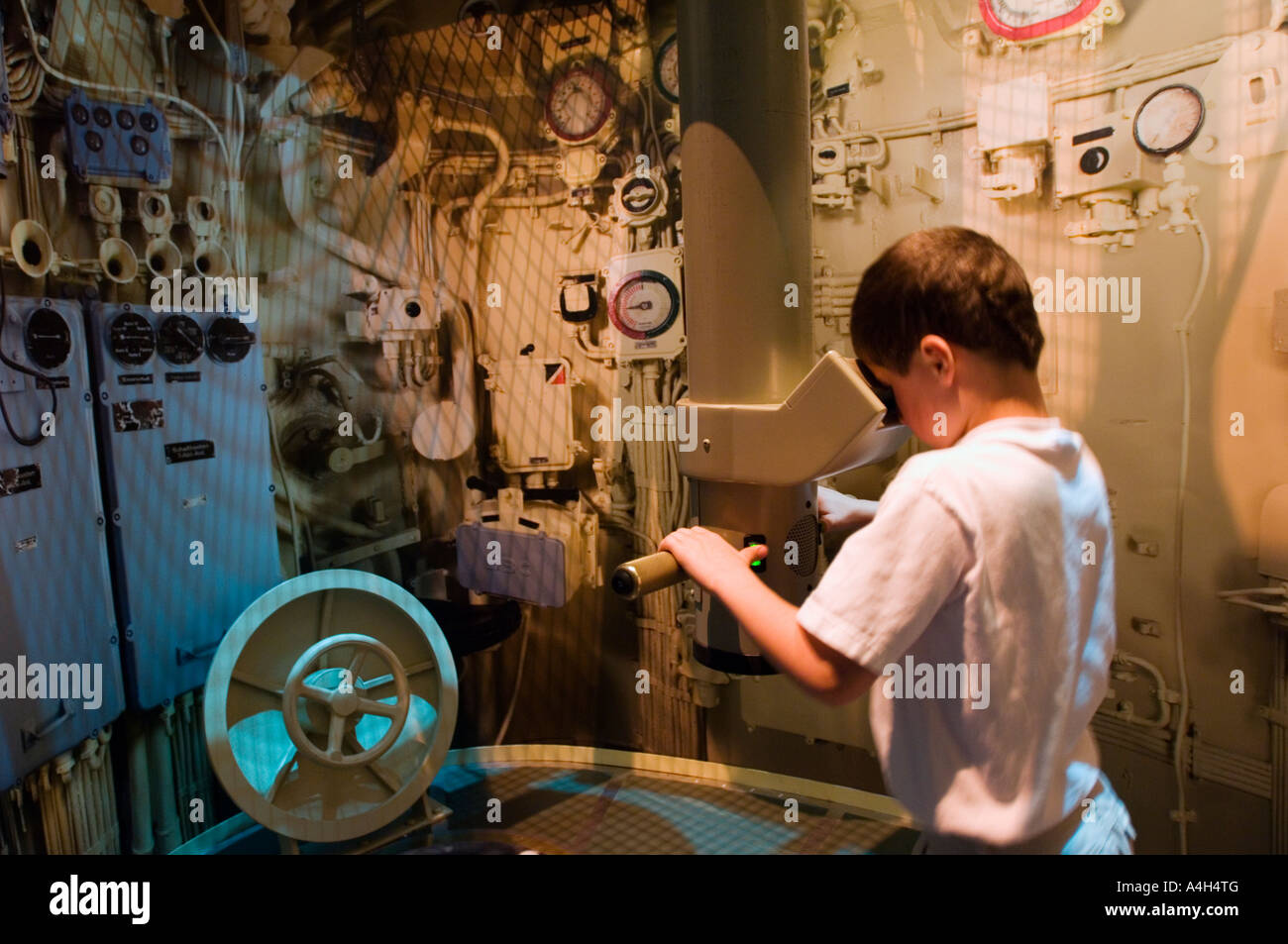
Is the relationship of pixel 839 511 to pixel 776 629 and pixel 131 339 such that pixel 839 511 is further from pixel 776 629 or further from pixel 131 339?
pixel 131 339

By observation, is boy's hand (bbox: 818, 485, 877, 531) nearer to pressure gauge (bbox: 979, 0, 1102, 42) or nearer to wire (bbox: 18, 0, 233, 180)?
pressure gauge (bbox: 979, 0, 1102, 42)

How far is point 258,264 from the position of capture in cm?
260

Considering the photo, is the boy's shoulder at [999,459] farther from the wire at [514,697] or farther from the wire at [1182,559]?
the wire at [514,697]

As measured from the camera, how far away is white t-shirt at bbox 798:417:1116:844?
1075mm

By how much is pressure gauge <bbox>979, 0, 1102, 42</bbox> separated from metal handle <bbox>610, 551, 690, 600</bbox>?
1919 mm

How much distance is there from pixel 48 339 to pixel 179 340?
35 centimetres

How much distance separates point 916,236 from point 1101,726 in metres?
1.87

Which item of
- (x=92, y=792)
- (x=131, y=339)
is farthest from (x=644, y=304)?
(x=92, y=792)

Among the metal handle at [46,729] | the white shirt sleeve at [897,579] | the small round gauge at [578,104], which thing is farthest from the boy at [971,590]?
the small round gauge at [578,104]

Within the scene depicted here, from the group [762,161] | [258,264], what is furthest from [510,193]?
[762,161]

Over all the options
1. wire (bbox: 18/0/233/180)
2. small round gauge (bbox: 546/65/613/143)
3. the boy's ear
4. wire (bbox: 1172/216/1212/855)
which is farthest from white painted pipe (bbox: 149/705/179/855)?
wire (bbox: 1172/216/1212/855)

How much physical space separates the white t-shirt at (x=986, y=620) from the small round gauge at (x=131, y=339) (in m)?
2.02

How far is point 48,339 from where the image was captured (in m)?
2.03
